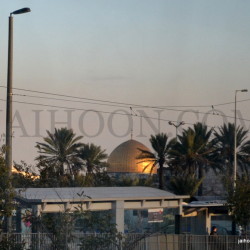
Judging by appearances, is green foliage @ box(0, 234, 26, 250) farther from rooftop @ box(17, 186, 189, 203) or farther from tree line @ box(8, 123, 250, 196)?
tree line @ box(8, 123, 250, 196)

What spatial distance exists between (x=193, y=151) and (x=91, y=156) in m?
9.47

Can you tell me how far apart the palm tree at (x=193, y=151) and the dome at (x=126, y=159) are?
144 ft

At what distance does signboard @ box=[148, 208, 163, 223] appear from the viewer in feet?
108

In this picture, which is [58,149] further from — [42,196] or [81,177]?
[42,196]

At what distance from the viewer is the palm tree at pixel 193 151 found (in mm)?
59281

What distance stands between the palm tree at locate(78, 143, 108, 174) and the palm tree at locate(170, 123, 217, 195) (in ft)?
23.3

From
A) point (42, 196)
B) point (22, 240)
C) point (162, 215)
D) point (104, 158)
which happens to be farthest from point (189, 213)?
point (104, 158)

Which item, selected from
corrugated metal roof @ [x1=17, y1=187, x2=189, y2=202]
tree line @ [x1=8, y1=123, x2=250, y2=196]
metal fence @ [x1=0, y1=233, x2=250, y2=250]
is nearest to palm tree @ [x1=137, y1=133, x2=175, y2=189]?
tree line @ [x1=8, y1=123, x2=250, y2=196]

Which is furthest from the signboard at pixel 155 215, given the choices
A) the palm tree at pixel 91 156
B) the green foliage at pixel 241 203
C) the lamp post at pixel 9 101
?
the palm tree at pixel 91 156

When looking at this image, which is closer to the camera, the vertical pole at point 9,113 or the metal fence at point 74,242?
the metal fence at point 74,242

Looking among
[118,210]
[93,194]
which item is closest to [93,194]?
[93,194]

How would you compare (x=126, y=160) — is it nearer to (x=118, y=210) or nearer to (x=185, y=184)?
(x=185, y=184)

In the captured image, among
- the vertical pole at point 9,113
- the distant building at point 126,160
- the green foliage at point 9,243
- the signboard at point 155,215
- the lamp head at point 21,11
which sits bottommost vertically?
the green foliage at point 9,243

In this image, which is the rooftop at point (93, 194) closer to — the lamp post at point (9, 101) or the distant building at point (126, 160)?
the lamp post at point (9, 101)
